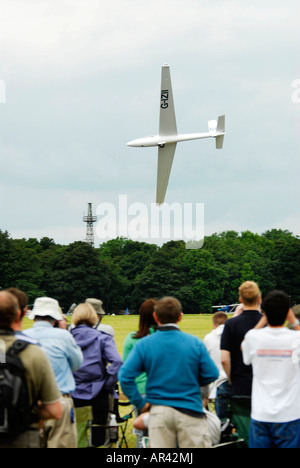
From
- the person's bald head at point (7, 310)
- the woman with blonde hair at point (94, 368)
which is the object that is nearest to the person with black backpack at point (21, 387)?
the person's bald head at point (7, 310)

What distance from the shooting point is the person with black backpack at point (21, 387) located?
420 centimetres

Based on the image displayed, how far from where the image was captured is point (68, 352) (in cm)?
620

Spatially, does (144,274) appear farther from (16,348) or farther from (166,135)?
(16,348)

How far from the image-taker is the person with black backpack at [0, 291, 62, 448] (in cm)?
420

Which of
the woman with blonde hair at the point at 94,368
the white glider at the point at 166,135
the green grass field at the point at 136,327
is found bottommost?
the green grass field at the point at 136,327

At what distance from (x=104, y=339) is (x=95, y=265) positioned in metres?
83.5

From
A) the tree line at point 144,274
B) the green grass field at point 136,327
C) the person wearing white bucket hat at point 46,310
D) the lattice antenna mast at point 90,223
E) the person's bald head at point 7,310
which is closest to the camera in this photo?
the person's bald head at point 7,310

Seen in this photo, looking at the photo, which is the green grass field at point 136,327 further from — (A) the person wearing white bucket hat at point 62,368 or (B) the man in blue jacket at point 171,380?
(B) the man in blue jacket at point 171,380

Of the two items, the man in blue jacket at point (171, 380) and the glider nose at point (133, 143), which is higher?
the glider nose at point (133, 143)

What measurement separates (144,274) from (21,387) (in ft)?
293

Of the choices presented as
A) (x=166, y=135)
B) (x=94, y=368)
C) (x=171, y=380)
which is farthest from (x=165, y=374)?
(x=166, y=135)

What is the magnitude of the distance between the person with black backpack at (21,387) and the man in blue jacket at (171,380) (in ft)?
3.44

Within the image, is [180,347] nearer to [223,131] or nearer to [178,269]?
[223,131]
